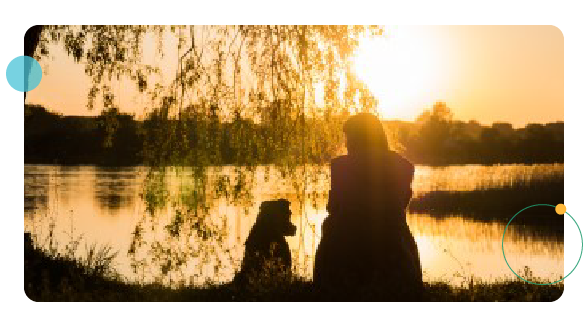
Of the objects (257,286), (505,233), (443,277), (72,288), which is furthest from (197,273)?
(505,233)

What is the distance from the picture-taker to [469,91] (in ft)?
17.8


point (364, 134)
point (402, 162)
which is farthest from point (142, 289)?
point (402, 162)

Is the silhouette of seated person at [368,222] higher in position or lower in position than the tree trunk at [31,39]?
lower

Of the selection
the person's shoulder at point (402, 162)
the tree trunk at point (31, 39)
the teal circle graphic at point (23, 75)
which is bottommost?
the person's shoulder at point (402, 162)

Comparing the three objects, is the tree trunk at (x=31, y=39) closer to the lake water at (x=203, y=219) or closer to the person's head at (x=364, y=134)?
the lake water at (x=203, y=219)

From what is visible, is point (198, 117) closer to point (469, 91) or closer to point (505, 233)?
point (469, 91)

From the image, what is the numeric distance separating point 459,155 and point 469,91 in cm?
40

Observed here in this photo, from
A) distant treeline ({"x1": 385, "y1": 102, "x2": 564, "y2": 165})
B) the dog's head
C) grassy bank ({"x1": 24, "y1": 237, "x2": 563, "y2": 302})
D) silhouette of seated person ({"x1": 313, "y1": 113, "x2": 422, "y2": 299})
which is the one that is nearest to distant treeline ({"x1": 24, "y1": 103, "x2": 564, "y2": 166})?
distant treeline ({"x1": 385, "y1": 102, "x2": 564, "y2": 165})

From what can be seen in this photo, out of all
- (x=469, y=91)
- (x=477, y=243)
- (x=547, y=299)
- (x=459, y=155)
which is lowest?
(x=547, y=299)

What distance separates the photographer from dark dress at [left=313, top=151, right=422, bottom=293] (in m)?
5.36

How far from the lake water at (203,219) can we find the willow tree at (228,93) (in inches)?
1.4

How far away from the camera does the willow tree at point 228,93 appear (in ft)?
17.8

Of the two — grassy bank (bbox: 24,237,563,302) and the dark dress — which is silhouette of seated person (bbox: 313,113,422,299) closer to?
the dark dress

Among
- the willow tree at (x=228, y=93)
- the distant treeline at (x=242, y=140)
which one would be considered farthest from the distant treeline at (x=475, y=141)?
the willow tree at (x=228, y=93)
